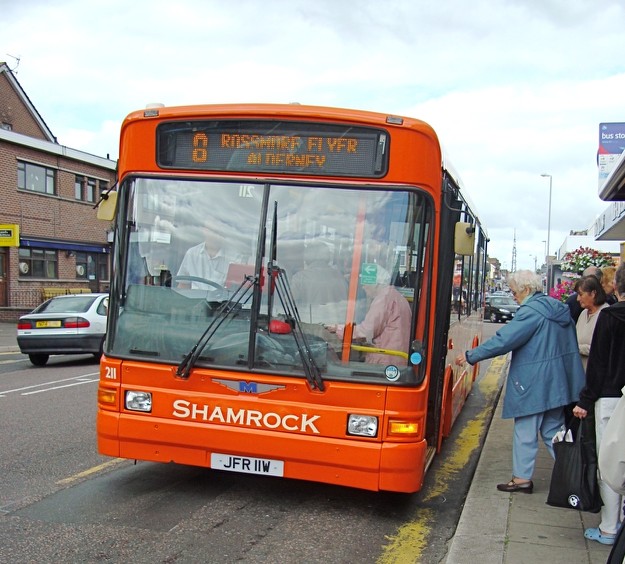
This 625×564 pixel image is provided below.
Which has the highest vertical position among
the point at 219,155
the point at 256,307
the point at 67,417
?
the point at 219,155

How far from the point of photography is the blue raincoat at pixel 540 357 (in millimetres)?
5191

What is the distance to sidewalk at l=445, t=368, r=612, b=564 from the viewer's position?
4.04m

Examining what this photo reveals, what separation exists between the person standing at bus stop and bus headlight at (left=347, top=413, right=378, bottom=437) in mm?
1167

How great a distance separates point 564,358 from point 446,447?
2.59 m

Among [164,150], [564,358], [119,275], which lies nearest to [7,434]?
[119,275]

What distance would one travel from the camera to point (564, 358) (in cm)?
525

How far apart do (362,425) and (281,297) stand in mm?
1034

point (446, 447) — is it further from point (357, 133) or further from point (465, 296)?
point (357, 133)

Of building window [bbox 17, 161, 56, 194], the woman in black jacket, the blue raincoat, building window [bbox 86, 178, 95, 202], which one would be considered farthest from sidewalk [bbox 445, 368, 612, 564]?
building window [bbox 86, 178, 95, 202]

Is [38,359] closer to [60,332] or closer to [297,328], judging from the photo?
[60,332]

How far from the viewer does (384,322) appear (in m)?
4.78

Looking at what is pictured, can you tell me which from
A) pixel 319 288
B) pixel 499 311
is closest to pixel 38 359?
pixel 319 288

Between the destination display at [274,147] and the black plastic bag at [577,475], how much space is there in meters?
2.19

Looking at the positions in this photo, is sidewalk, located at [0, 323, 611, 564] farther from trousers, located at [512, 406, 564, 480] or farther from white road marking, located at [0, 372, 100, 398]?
white road marking, located at [0, 372, 100, 398]
